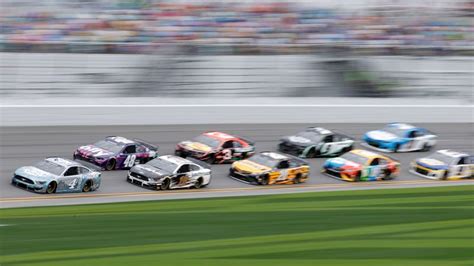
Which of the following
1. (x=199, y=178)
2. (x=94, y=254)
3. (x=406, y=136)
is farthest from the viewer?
(x=406, y=136)

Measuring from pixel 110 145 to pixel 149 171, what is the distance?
228 centimetres

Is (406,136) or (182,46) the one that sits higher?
(182,46)

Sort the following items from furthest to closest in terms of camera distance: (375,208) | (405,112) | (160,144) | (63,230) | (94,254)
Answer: (405,112), (160,144), (375,208), (63,230), (94,254)

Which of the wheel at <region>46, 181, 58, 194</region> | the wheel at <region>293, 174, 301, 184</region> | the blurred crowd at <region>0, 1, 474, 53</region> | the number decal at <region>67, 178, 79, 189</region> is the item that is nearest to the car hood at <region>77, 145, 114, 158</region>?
the number decal at <region>67, 178, 79, 189</region>

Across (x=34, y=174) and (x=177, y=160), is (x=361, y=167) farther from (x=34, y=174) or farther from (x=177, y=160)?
(x=34, y=174)

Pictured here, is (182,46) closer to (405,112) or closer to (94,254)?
(405,112)

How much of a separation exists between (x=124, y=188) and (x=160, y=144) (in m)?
4.46

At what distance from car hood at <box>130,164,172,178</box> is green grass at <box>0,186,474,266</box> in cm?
139

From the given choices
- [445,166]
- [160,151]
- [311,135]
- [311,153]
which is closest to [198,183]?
[160,151]

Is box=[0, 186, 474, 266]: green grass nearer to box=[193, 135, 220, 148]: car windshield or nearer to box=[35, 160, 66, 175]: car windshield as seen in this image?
box=[35, 160, 66, 175]: car windshield

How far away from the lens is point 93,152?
23.6m

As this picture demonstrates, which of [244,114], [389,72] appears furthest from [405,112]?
[244,114]

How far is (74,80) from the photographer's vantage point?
28.1 metres

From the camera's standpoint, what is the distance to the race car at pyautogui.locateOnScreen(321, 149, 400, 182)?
79.9ft
